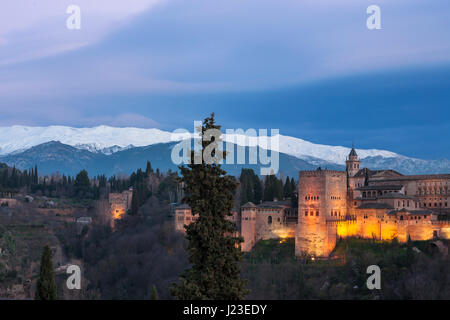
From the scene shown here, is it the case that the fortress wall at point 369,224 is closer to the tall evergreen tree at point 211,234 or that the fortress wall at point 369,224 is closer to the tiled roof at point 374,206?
the tiled roof at point 374,206

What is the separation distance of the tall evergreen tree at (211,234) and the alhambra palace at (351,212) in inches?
1797

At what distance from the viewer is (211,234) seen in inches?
874

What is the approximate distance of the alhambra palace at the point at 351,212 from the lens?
213ft

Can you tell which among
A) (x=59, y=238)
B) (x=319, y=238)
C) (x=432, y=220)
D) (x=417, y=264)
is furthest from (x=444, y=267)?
(x=59, y=238)

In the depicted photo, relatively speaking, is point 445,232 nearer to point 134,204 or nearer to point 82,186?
point 134,204

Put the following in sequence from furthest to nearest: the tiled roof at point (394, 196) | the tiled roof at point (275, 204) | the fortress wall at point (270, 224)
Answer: the tiled roof at point (275, 204) < the fortress wall at point (270, 224) < the tiled roof at point (394, 196)

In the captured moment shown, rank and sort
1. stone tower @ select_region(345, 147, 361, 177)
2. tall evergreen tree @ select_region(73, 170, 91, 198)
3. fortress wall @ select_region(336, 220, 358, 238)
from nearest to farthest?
1. fortress wall @ select_region(336, 220, 358, 238)
2. stone tower @ select_region(345, 147, 361, 177)
3. tall evergreen tree @ select_region(73, 170, 91, 198)

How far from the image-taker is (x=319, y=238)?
67.5 m

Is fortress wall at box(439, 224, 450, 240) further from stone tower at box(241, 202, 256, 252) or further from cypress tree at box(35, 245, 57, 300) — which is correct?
cypress tree at box(35, 245, 57, 300)

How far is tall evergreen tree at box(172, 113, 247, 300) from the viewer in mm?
21953

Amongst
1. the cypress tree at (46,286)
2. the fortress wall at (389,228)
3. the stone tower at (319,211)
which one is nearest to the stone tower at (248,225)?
the stone tower at (319,211)

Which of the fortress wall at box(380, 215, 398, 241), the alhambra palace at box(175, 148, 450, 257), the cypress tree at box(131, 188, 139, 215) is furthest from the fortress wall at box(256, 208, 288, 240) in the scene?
the cypress tree at box(131, 188, 139, 215)
